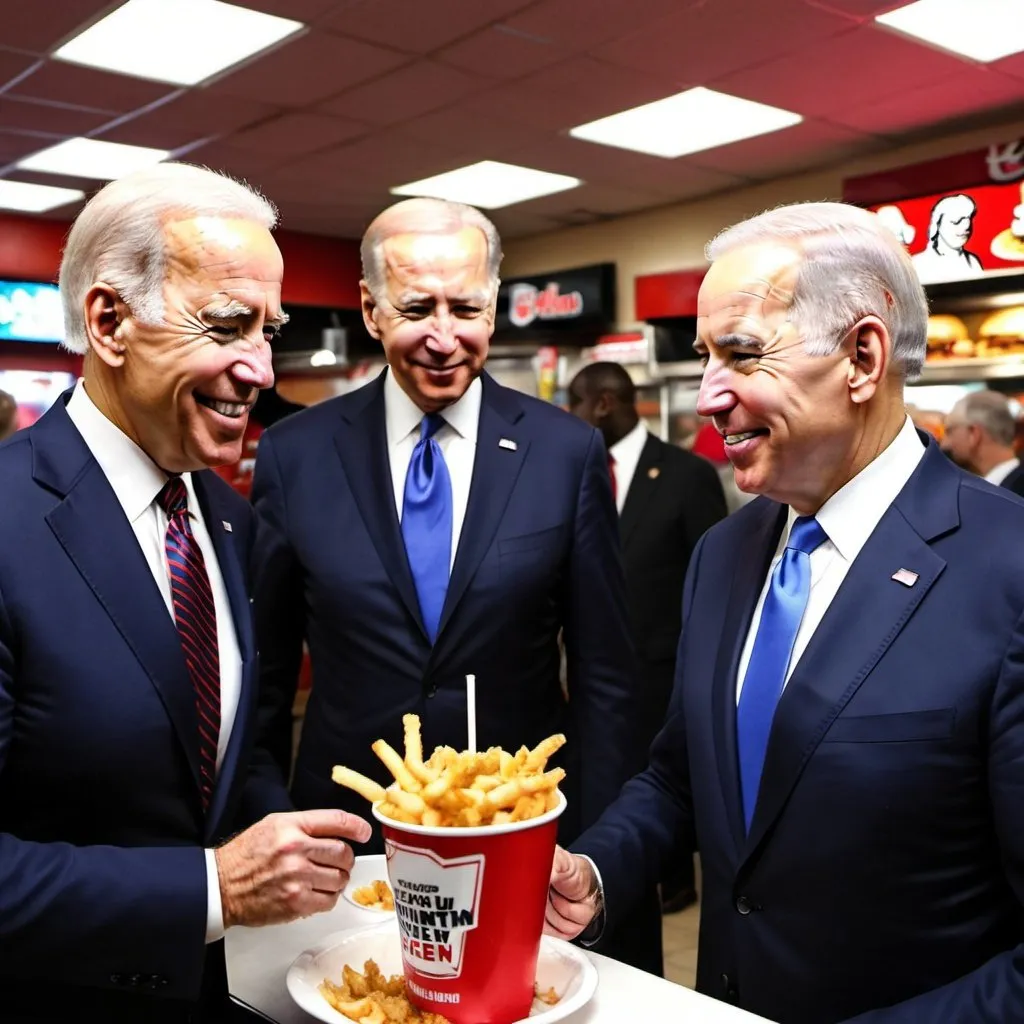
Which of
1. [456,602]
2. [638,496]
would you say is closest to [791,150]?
[638,496]

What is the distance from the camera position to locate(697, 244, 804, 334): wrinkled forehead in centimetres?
157

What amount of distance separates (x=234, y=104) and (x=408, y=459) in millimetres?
4734

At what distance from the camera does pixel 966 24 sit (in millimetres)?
5270

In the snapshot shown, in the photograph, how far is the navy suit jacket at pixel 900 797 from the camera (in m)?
1.38

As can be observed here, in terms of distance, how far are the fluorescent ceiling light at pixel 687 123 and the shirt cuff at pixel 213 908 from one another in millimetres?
5715

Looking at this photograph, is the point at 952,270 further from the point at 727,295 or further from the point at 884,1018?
the point at 884,1018

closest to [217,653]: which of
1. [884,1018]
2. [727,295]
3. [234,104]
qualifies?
[727,295]

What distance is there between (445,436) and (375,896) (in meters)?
1.18

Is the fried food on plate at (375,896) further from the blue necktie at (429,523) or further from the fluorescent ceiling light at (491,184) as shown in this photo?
the fluorescent ceiling light at (491,184)

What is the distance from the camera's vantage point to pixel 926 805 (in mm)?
1403

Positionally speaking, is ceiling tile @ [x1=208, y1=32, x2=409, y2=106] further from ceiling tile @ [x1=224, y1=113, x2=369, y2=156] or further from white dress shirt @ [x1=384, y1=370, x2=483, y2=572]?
white dress shirt @ [x1=384, y1=370, x2=483, y2=572]

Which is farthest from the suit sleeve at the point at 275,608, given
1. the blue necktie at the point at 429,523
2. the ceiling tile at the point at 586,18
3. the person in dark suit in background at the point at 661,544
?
the ceiling tile at the point at 586,18

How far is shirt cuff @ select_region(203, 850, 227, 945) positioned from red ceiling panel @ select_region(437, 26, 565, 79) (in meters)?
4.73

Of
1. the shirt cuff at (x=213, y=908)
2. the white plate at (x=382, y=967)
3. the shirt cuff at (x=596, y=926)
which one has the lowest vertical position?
the shirt cuff at (x=596, y=926)
